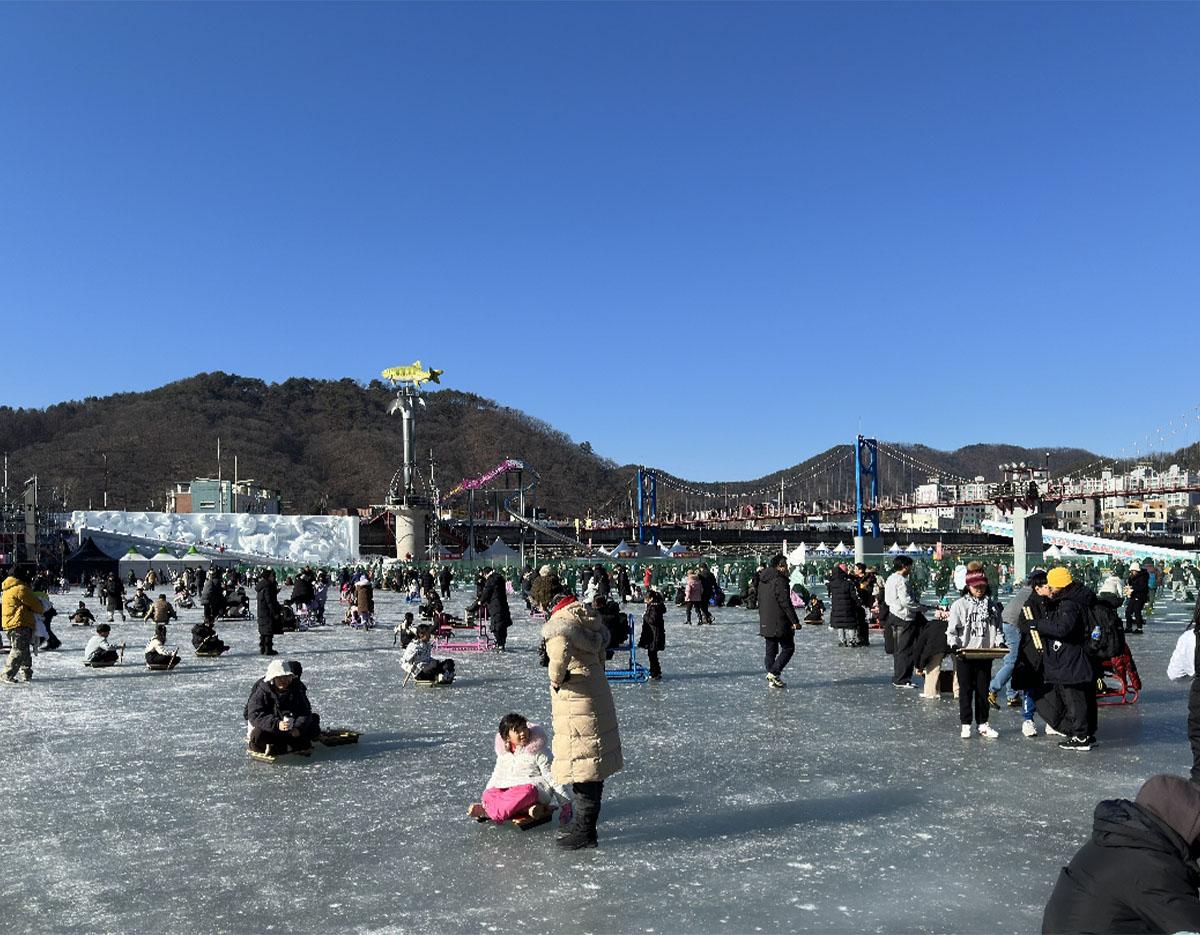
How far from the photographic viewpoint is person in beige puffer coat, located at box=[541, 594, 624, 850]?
5.11 meters

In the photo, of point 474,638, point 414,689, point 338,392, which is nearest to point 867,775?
point 414,689

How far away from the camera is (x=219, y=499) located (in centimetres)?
8862

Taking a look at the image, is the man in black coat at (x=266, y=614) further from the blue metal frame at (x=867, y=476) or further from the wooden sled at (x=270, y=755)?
the blue metal frame at (x=867, y=476)

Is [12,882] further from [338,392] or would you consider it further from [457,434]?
[338,392]

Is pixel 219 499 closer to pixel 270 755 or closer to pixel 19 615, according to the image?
pixel 19 615

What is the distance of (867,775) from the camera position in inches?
263

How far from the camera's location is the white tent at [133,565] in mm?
40375

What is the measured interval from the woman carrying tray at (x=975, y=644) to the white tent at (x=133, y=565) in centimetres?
3676

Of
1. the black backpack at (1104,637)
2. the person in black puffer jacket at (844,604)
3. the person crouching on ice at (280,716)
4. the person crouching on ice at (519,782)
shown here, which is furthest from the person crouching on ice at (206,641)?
the black backpack at (1104,637)

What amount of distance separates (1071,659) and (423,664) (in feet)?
22.9

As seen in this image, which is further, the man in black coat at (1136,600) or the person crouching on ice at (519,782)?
the man in black coat at (1136,600)

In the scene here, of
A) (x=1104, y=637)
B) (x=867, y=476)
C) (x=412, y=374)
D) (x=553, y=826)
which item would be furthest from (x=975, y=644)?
(x=867, y=476)

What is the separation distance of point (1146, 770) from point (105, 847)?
6.46m

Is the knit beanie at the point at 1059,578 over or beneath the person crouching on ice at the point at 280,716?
over
